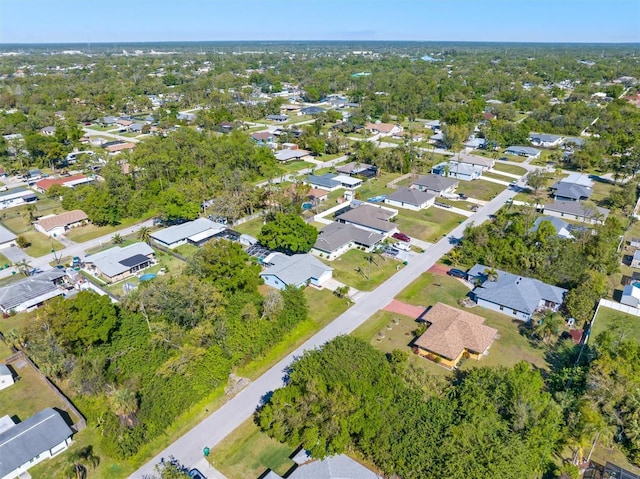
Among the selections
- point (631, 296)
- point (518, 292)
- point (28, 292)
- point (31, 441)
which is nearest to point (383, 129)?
point (518, 292)

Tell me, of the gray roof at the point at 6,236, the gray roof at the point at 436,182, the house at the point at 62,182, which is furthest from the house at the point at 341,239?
the house at the point at 62,182

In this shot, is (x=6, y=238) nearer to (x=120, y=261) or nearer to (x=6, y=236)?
(x=6, y=236)

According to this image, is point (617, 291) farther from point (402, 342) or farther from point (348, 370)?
point (348, 370)

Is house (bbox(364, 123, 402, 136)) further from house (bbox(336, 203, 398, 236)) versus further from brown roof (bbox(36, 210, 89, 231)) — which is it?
brown roof (bbox(36, 210, 89, 231))

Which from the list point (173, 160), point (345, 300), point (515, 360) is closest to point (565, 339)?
point (515, 360)

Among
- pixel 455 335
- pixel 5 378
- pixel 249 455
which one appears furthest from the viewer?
pixel 455 335

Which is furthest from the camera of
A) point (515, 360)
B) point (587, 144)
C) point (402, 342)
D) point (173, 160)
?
point (587, 144)

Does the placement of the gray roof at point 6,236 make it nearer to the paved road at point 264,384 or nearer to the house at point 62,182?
the house at point 62,182
